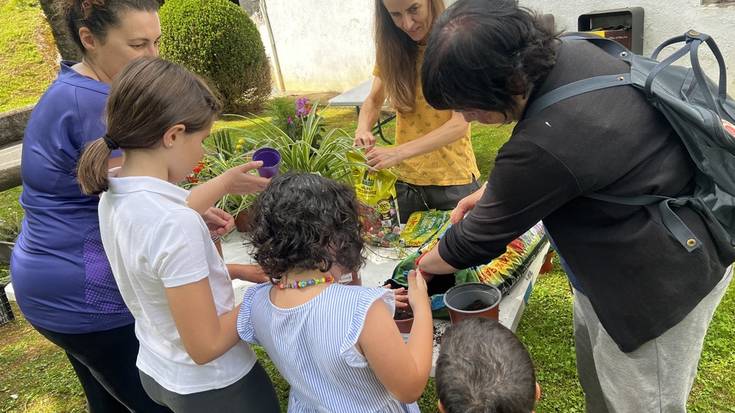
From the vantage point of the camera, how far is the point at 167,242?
1344 millimetres

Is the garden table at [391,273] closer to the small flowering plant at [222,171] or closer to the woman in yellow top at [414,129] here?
the small flowering plant at [222,171]

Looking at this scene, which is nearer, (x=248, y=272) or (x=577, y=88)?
(x=577, y=88)

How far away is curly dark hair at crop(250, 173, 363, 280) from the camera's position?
1.34 metres

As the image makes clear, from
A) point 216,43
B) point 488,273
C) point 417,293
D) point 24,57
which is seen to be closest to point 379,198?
point 488,273

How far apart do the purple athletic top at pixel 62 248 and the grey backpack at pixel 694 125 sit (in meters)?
1.35

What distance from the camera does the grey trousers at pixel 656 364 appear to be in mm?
1519

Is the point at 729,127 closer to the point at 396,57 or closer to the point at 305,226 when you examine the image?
the point at 305,226

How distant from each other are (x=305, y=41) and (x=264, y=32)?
100 centimetres

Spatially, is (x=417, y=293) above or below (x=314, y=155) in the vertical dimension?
above

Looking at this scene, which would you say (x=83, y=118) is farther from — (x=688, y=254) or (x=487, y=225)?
(x=688, y=254)

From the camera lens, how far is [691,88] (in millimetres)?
1424

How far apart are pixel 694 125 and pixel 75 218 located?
176 centimetres

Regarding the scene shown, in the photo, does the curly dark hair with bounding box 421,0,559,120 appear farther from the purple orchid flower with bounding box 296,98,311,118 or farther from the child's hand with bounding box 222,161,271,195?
the purple orchid flower with bounding box 296,98,311,118

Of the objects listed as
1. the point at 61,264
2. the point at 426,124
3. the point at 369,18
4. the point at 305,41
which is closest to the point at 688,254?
the point at 426,124
